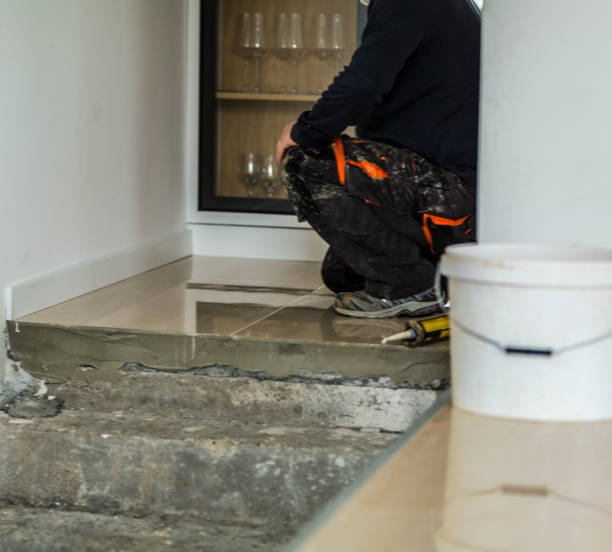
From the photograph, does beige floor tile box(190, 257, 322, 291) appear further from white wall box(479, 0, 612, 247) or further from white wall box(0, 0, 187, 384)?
white wall box(479, 0, 612, 247)

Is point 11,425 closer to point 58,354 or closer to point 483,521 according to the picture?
point 58,354

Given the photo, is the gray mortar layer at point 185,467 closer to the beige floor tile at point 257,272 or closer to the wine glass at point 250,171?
the beige floor tile at point 257,272

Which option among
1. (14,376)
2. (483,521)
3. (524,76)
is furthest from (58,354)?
(483,521)

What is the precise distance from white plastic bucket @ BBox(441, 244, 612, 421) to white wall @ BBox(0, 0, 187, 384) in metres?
1.38

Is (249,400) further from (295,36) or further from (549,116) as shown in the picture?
(295,36)

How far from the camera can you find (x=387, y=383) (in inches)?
84.3

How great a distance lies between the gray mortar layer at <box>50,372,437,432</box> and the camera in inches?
84.3

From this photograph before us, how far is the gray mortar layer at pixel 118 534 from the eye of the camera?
73.2 inches

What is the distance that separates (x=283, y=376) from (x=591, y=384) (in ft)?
3.01

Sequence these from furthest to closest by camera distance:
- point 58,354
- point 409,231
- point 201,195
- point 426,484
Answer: point 201,195, point 409,231, point 58,354, point 426,484

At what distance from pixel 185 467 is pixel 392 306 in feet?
2.58

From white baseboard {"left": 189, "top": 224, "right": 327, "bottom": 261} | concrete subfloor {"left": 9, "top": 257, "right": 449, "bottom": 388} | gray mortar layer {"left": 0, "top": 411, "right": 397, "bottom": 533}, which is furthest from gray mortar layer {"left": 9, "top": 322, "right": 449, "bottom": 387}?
white baseboard {"left": 189, "top": 224, "right": 327, "bottom": 261}

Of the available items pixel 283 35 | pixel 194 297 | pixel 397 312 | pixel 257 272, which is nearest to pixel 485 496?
pixel 397 312

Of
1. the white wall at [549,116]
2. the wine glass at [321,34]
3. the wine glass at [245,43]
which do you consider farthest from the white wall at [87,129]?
the white wall at [549,116]
